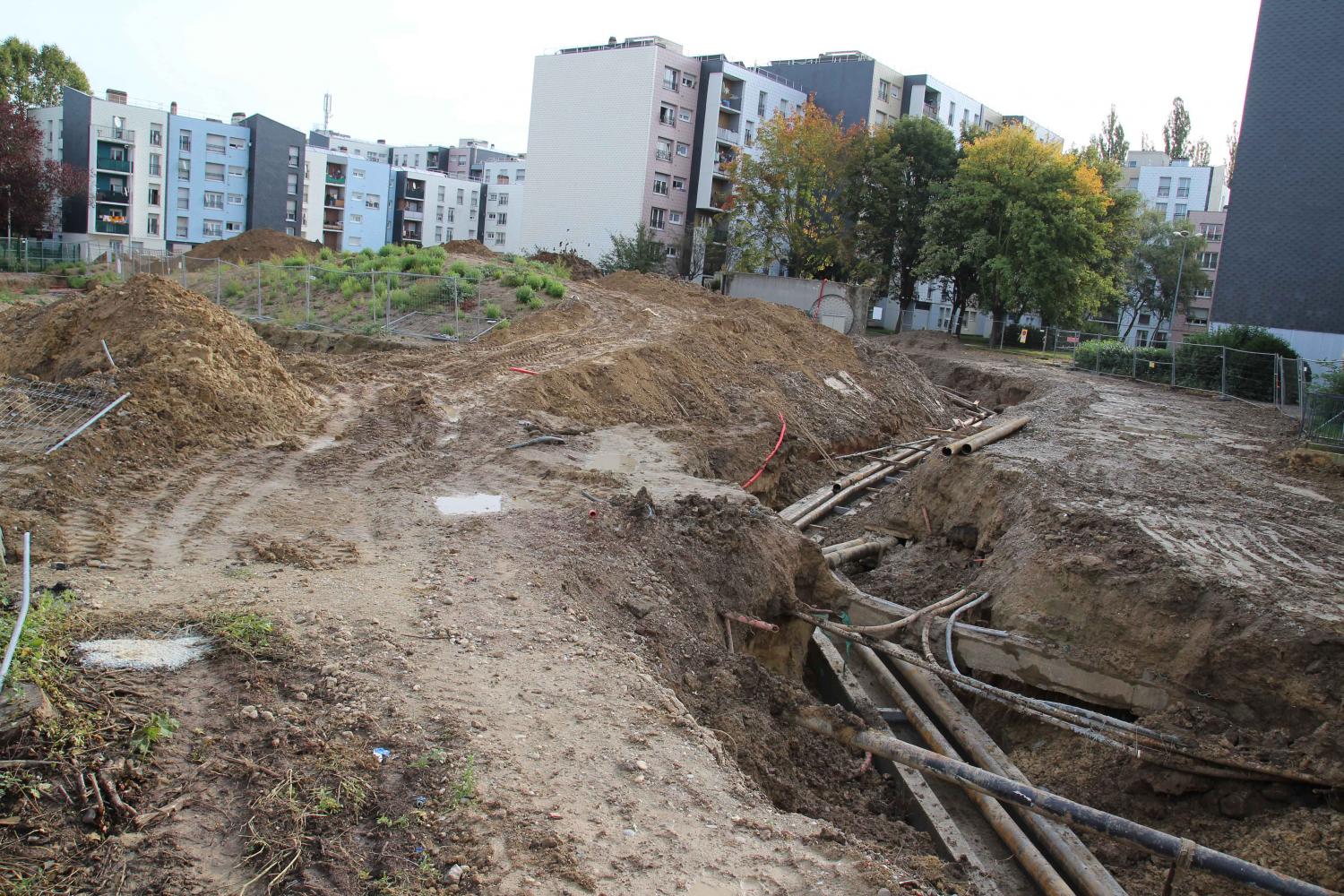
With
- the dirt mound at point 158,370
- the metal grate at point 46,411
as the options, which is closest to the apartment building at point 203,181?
the dirt mound at point 158,370

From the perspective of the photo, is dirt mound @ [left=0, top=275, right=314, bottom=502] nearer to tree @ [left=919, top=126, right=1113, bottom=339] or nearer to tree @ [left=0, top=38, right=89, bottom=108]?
tree @ [left=919, top=126, right=1113, bottom=339]

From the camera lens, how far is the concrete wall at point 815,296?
122ft

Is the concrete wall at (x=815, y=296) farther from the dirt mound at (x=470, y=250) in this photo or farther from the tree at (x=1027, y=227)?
the dirt mound at (x=470, y=250)

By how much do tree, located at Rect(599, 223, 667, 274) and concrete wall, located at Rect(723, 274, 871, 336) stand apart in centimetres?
1112

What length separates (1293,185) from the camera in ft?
102

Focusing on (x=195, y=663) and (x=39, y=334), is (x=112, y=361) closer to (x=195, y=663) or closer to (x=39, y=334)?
(x=39, y=334)

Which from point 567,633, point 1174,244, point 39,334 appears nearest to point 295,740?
point 567,633

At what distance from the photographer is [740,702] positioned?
7.36 m

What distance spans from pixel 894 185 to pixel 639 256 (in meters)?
13.6

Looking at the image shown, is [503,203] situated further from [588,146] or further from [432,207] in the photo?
[588,146]

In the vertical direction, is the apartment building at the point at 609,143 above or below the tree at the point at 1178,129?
below

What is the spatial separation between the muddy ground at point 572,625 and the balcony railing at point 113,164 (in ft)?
180

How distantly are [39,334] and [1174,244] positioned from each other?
230ft

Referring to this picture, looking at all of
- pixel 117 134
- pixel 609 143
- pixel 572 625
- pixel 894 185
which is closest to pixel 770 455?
pixel 572 625
